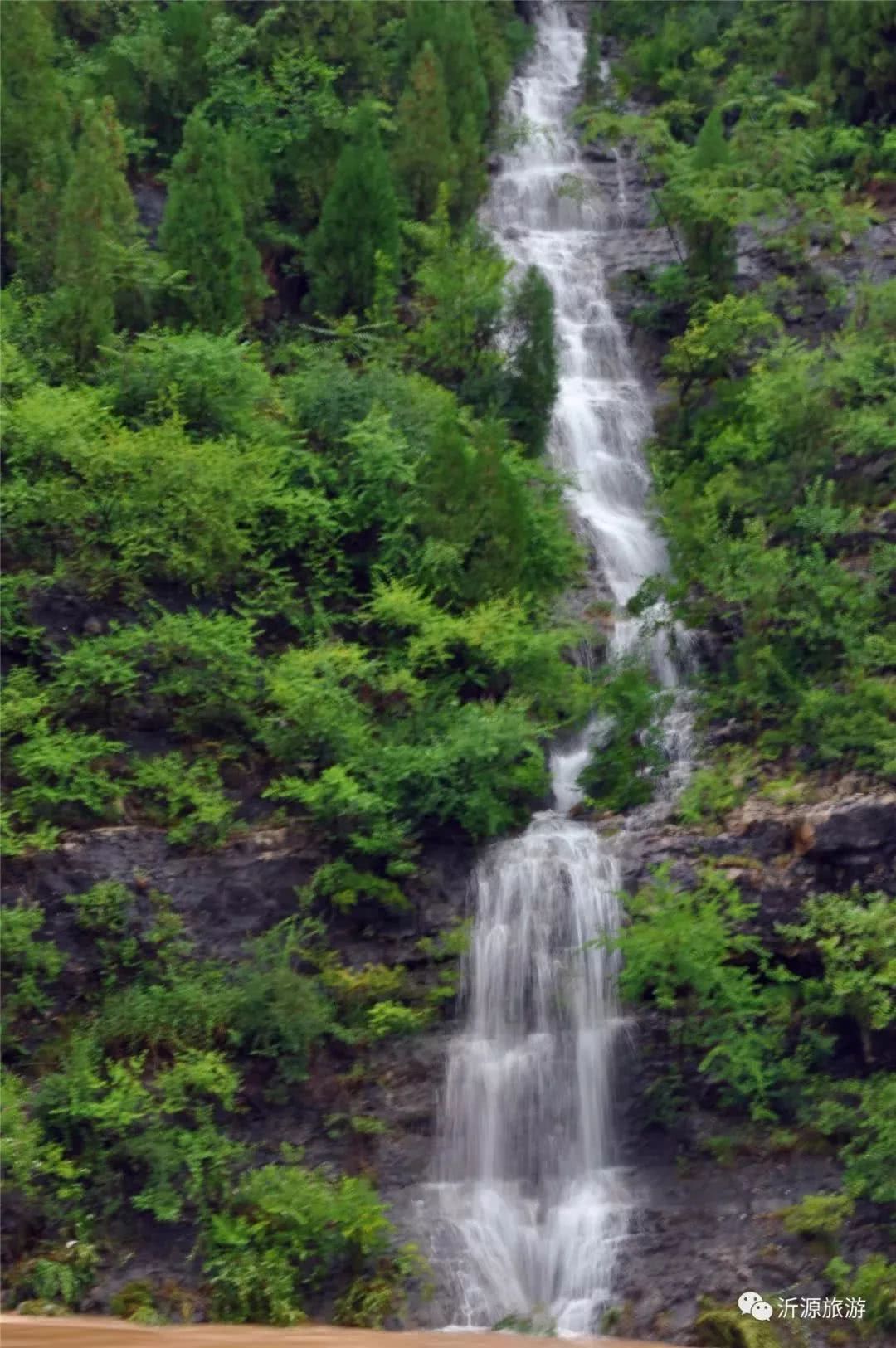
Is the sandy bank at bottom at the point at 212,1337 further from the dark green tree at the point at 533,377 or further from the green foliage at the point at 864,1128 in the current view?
the dark green tree at the point at 533,377

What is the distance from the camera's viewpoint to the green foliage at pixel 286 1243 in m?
10.9

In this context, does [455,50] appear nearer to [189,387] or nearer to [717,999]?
[189,387]

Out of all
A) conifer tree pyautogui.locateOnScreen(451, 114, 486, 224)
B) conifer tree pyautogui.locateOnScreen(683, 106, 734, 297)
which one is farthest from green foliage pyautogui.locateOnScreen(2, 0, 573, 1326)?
conifer tree pyautogui.locateOnScreen(683, 106, 734, 297)

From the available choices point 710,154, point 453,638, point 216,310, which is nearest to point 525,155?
point 710,154

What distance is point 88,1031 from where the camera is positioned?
12023 mm

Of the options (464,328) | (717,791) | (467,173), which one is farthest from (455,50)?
(717,791)

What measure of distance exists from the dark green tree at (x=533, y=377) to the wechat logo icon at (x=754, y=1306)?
977 cm

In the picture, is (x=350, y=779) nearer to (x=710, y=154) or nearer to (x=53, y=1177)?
(x=53, y=1177)

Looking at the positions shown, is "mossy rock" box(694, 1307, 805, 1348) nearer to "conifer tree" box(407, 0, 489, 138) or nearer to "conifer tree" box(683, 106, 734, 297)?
"conifer tree" box(683, 106, 734, 297)

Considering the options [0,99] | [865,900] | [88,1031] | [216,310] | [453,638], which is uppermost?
[0,99]

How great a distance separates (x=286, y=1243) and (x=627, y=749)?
5346 mm

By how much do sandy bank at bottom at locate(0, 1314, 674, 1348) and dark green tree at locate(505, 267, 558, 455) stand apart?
33.3 ft

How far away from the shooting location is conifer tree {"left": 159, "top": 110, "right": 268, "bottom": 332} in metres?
16.9

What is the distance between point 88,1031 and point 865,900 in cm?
618
